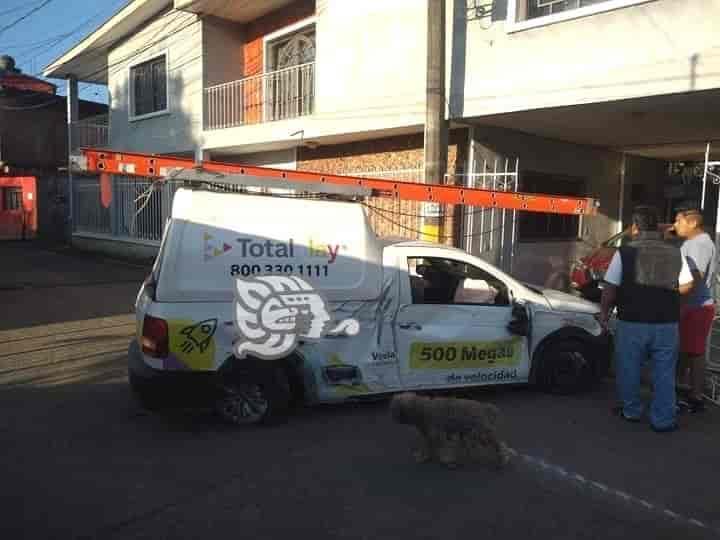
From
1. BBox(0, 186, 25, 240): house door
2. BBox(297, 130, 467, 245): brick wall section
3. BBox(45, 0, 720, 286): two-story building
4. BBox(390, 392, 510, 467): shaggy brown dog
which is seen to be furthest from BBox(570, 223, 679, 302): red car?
BBox(0, 186, 25, 240): house door

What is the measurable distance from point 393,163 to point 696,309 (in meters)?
6.63

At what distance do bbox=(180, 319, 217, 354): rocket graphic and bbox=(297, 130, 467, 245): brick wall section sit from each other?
5.21 m

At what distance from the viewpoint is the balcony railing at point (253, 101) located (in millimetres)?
13312

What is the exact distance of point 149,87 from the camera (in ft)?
53.1

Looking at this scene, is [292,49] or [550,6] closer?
[550,6]

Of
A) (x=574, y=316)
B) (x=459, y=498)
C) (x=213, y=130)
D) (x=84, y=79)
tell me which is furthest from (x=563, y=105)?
(x=84, y=79)

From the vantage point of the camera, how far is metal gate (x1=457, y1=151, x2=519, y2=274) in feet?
31.4

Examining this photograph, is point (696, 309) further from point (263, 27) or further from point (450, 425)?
point (263, 27)

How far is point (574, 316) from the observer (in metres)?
5.30

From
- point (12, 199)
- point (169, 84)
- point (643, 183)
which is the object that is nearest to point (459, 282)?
point (643, 183)

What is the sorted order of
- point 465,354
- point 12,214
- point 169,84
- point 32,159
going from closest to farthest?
point 465,354
point 169,84
point 12,214
point 32,159

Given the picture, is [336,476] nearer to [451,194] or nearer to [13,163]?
[451,194]

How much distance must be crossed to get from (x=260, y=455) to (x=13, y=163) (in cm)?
2447

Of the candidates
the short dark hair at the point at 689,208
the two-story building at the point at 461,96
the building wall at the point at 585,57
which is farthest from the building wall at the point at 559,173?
the short dark hair at the point at 689,208
